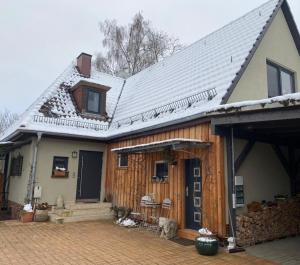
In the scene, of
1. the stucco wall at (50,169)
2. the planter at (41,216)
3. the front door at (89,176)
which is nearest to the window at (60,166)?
the stucco wall at (50,169)

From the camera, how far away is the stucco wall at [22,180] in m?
10.8

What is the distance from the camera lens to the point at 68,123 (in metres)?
11.7

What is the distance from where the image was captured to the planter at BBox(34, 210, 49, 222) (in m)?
9.66

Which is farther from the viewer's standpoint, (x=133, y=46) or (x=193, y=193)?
(x=133, y=46)

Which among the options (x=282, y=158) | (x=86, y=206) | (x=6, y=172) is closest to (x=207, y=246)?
(x=282, y=158)

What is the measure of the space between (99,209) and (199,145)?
5200 mm

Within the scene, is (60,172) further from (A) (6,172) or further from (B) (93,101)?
(A) (6,172)

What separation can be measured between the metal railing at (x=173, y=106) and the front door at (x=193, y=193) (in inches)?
72.8

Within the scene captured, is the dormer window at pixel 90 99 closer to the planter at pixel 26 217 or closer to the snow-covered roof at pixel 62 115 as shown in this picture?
the snow-covered roof at pixel 62 115

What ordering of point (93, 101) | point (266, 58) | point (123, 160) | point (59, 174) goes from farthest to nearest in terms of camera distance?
1. point (93, 101)
2. point (123, 160)
3. point (59, 174)
4. point (266, 58)

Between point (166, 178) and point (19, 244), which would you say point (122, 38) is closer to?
point (166, 178)

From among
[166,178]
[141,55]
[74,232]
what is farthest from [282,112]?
[141,55]

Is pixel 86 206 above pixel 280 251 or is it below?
above

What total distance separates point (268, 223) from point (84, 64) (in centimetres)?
1124
